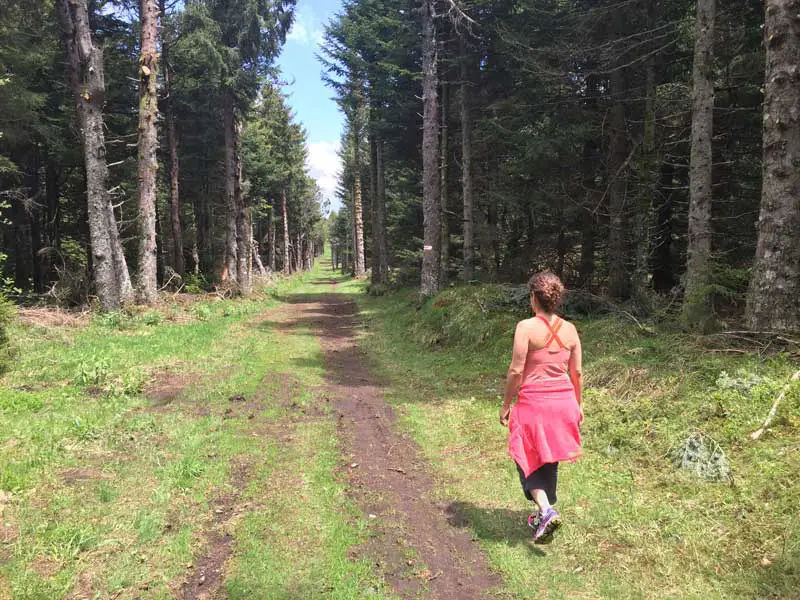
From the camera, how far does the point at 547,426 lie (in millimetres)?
3883

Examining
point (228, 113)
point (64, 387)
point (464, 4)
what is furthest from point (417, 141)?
point (64, 387)

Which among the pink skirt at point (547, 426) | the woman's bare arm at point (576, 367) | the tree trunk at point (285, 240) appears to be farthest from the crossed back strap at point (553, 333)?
the tree trunk at point (285, 240)

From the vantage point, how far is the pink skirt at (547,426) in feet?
12.6

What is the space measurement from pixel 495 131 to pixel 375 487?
13602 mm

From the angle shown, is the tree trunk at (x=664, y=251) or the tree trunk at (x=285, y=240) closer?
the tree trunk at (x=664, y=251)

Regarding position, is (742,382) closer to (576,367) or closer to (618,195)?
(576,367)

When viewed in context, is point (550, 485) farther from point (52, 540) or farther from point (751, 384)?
point (52, 540)

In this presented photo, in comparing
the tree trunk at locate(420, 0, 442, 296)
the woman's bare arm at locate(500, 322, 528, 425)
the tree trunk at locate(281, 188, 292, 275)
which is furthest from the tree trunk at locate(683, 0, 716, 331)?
the tree trunk at locate(281, 188, 292, 275)

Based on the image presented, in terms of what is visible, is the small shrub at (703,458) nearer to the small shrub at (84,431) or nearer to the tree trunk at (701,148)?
the tree trunk at (701,148)

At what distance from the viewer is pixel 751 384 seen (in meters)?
5.48

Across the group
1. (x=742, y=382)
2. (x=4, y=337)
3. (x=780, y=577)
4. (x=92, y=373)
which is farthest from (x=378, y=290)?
(x=780, y=577)

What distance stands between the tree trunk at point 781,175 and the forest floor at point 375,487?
1009 millimetres

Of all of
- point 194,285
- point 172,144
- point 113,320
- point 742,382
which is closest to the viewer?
point 742,382

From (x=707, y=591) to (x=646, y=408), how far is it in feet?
9.38
